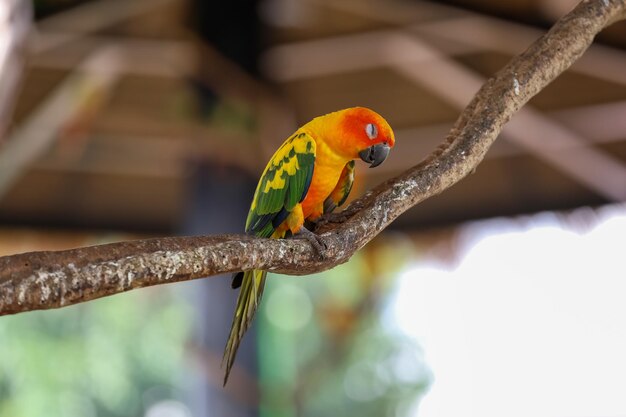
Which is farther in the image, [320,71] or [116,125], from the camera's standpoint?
[116,125]

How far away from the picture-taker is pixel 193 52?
3959mm

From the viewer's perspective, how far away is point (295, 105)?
4.98 m

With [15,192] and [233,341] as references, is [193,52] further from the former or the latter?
[233,341]

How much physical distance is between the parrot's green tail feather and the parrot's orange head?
0.32 m

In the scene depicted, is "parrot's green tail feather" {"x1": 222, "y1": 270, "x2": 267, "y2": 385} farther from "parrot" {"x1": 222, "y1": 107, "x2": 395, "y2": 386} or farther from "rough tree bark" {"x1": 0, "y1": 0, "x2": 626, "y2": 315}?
"rough tree bark" {"x1": 0, "y1": 0, "x2": 626, "y2": 315}

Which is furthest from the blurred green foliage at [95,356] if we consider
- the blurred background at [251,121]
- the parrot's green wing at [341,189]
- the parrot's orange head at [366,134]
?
the parrot's orange head at [366,134]

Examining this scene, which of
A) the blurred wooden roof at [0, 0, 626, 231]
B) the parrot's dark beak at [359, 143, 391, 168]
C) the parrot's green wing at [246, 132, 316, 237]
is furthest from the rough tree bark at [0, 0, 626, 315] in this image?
the blurred wooden roof at [0, 0, 626, 231]

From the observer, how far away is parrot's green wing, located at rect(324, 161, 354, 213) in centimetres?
186

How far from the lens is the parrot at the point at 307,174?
1509 millimetres

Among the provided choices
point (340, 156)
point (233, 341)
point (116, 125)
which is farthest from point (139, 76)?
point (233, 341)

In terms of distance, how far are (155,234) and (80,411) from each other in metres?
8.97

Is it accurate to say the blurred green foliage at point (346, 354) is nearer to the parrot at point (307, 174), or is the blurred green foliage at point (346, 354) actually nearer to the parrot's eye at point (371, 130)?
the parrot at point (307, 174)

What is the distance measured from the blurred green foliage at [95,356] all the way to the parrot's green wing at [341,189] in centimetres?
1107

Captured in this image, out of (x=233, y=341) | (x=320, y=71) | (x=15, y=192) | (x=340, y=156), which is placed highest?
(x=320, y=71)
